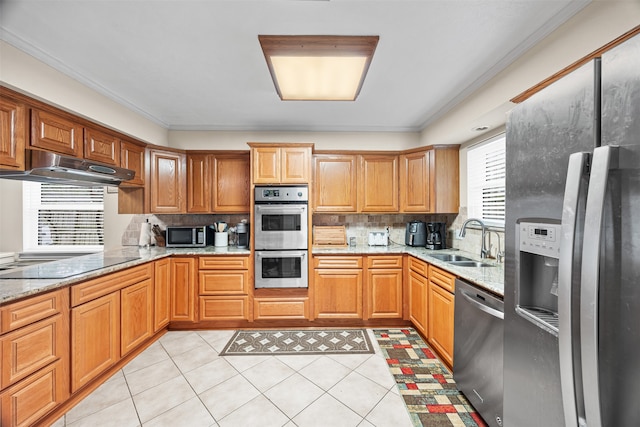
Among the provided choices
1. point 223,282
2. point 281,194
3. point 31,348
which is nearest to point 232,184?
point 281,194

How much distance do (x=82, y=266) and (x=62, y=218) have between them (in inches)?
69.1

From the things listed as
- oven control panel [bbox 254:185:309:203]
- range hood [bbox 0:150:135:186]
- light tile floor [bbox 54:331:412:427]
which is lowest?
light tile floor [bbox 54:331:412:427]

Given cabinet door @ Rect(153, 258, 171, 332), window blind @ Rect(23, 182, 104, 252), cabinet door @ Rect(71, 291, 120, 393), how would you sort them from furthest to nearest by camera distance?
window blind @ Rect(23, 182, 104, 252) < cabinet door @ Rect(153, 258, 171, 332) < cabinet door @ Rect(71, 291, 120, 393)

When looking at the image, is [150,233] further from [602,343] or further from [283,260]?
[602,343]

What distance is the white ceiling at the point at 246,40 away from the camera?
1511mm

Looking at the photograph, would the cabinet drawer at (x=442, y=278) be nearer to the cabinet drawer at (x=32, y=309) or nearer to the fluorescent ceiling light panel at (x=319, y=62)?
the fluorescent ceiling light panel at (x=319, y=62)

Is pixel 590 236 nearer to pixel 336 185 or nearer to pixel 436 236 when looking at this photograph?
pixel 436 236

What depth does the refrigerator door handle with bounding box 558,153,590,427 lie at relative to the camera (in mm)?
723

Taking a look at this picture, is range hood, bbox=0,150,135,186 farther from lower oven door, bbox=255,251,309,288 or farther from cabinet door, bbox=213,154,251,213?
lower oven door, bbox=255,251,309,288

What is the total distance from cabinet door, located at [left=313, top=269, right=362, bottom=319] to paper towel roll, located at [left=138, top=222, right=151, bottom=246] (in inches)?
89.2

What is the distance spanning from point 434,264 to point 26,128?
343 cm

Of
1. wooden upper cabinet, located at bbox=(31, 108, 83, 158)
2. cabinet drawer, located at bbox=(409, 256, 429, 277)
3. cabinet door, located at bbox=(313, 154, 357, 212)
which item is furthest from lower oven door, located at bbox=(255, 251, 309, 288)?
wooden upper cabinet, located at bbox=(31, 108, 83, 158)

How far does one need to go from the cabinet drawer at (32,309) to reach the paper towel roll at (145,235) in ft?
5.34

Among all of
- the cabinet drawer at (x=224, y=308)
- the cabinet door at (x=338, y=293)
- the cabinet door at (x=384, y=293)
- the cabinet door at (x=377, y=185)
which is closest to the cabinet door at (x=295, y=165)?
the cabinet door at (x=377, y=185)
